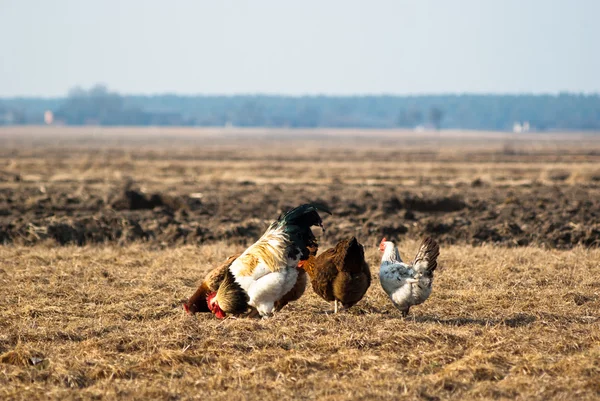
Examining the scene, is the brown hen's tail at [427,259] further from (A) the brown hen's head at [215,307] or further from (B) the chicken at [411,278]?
(A) the brown hen's head at [215,307]

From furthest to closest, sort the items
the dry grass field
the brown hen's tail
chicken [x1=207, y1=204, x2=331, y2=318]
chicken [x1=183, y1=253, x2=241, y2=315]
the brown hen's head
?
chicken [x1=183, y1=253, x2=241, y2=315]
the brown hen's head
chicken [x1=207, y1=204, x2=331, y2=318]
the brown hen's tail
the dry grass field

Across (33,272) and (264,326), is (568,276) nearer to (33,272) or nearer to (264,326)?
(264,326)

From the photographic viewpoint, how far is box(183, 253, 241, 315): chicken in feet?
31.6

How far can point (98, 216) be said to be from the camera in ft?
58.2

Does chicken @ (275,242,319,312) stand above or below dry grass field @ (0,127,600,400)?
above

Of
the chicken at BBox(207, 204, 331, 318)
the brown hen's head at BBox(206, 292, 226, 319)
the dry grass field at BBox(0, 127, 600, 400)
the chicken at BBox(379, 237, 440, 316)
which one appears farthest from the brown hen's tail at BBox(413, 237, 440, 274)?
the brown hen's head at BBox(206, 292, 226, 319)

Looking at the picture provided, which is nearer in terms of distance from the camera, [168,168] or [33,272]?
[33,272]

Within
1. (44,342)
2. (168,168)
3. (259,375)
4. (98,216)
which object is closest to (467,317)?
(259,375)

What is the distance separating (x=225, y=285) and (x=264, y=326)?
2.51 feet

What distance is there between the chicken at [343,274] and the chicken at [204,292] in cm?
106

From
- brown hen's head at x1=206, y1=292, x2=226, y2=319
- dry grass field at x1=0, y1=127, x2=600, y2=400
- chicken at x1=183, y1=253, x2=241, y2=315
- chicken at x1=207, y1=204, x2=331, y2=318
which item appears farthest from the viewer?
chicken at x1=183, y1=253, x2=241, y2=315

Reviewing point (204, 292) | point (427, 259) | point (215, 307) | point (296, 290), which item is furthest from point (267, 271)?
point (427, 259)

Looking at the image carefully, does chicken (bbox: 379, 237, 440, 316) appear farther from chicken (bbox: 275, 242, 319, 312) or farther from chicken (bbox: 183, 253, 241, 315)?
chicken (bbox: 183, 253, 241, 315)

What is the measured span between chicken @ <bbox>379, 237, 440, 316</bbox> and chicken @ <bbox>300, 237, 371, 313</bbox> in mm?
264
